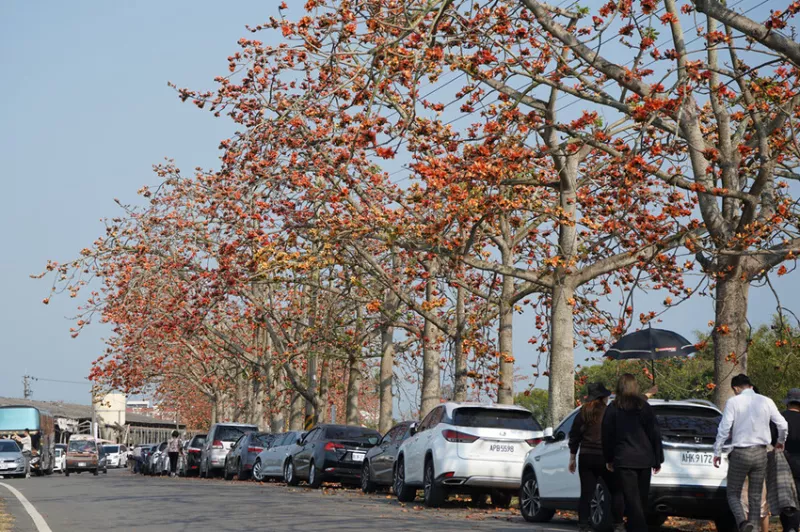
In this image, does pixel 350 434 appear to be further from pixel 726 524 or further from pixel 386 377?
pixel 726 524

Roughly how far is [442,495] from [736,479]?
22.3ft

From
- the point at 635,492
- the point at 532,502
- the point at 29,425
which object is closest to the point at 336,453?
the point at 532,502

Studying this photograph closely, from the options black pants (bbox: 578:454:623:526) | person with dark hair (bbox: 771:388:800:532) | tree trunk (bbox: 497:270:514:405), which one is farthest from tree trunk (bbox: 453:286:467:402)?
person with dark hair (bbox: 771:388:800:532)

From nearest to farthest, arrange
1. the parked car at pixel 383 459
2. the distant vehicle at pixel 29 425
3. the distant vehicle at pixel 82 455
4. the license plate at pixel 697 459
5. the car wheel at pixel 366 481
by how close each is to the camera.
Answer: the license plate at pixel 697 459
the parked car at pixel 383 459
the car wheel at pixel 366 481
the distant vehicle at pixel 29 425
the distant vehicle at pixel 82 455

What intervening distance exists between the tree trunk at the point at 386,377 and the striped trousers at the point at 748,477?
20736mm

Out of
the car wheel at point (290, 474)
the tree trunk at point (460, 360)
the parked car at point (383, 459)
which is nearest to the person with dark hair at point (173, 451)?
the car wheel at point (290, 474)

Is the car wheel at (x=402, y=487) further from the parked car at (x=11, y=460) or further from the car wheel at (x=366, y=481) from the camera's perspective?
the parked car at (x=11, y=460)

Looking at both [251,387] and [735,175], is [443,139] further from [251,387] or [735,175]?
[251,387]

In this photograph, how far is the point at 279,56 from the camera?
64.0 ft

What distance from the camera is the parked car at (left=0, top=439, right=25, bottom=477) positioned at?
39.0 m

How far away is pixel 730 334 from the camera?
1538cm

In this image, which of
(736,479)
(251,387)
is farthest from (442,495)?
(251,387)

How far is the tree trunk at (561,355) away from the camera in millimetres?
19875

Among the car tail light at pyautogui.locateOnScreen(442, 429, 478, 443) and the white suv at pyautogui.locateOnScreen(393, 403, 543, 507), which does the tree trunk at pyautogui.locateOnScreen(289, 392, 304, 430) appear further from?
the car tail light at pyautogui.locateOnScreen(442, 429, 478, 443)
